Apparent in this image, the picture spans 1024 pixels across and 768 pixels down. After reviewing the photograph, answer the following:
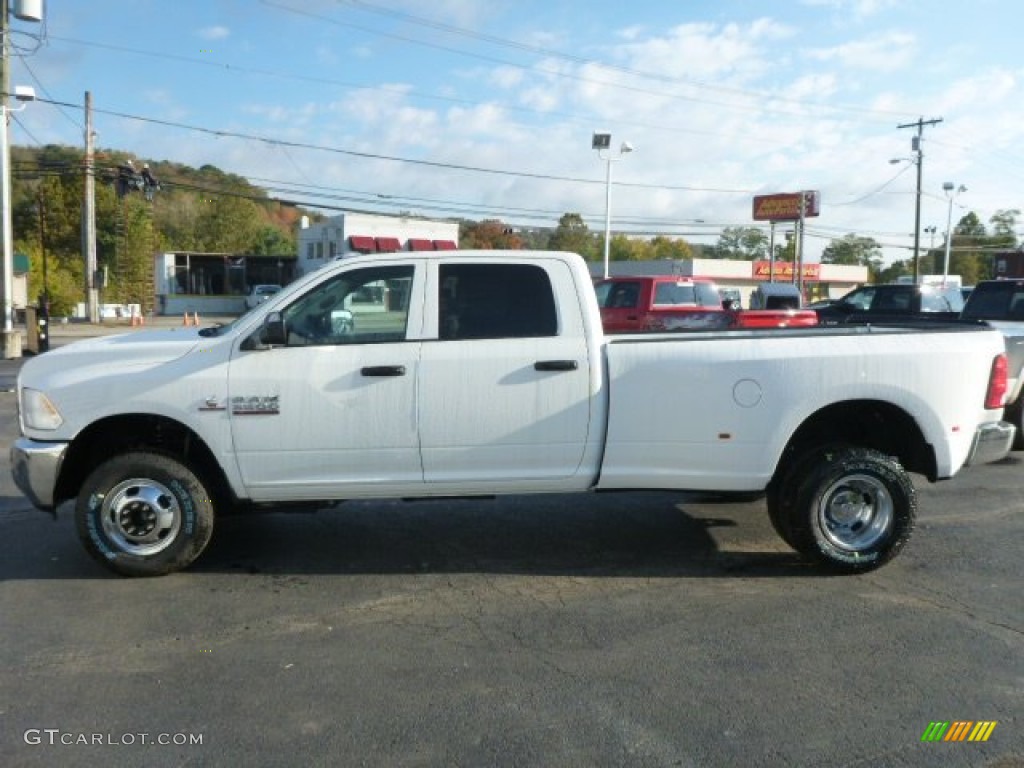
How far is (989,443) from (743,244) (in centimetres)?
13125

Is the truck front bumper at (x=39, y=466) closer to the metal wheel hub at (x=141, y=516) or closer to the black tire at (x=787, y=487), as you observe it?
the metal wheel hub at (x=141, y=516)

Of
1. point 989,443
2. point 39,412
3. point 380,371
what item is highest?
point 380,371

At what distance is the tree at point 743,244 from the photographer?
128 meters

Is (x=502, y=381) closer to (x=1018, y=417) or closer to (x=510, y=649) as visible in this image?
(x=510, y=649)

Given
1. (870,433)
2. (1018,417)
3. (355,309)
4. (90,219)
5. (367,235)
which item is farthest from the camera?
(367,235)

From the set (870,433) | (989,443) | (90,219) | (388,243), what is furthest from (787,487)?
(388,243)

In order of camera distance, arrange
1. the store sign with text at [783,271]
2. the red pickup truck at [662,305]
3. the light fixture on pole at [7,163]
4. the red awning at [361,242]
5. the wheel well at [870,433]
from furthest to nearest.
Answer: the store sign with text at [783,271], the red awning at [361,242], the light fixture on pole at [7,163], the red pickup truck at [662,305], the wheel well at [870,433]

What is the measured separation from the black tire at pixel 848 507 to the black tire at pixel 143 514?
3610 mm

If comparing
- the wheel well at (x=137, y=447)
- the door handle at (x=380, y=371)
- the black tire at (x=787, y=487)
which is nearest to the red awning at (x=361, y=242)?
the wheel well at (x=137, y=447)

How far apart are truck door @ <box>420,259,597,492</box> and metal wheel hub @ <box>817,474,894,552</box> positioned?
1.58m

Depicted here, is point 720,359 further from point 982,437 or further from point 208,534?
point 208,534

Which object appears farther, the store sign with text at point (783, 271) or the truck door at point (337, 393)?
the store sign with text at point (783, 271)

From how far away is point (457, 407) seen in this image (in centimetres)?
524

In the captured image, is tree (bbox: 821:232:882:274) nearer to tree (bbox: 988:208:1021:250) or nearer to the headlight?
tree (bbox: 988:208:1021:250)
